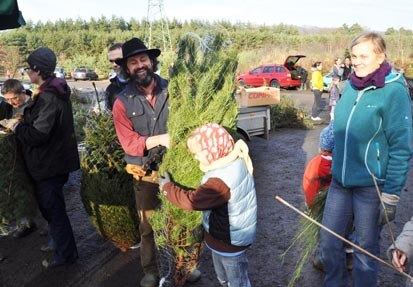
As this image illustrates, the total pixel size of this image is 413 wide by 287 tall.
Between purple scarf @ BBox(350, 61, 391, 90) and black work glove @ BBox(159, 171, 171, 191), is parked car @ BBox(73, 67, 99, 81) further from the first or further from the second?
purple scarf @ BBox(350, 61, 391, 90)

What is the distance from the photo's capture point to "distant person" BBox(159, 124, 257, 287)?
2.36m

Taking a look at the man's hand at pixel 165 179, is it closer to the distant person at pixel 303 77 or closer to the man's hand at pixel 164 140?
the man's hand at pixel 164 140

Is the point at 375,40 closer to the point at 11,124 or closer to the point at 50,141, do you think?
the point at 50,141

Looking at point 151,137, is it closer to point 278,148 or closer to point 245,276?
point 245,276

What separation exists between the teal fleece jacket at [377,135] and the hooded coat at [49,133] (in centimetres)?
230

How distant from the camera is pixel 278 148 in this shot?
351 inches

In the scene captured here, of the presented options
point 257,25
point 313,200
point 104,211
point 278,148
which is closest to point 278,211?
point 313,200

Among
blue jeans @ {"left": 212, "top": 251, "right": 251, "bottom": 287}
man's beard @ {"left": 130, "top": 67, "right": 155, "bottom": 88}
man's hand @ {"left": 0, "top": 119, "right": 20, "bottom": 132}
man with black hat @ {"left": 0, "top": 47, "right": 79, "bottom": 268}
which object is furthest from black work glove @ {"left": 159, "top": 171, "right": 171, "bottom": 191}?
man's hand @ {"left": 0, "top": 119, "right": 20, "bottom": 132}

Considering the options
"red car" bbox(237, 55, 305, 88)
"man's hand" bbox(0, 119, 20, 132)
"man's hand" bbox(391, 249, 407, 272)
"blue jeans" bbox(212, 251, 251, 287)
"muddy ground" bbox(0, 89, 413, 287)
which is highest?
"man's hand" bbox(0, 119, 20, 132)

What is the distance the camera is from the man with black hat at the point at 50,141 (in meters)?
3.34

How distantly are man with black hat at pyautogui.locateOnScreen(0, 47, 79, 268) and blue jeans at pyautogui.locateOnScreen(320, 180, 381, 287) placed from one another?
88.5 inches

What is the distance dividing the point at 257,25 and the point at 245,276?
5788 centimetres

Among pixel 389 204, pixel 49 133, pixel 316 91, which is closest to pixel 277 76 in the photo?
pixel 316 91

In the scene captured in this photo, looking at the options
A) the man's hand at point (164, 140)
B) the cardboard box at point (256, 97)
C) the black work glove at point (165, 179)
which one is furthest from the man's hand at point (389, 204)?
the cardboard box at point (256, 97)
